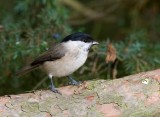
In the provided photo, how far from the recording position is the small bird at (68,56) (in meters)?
3.55

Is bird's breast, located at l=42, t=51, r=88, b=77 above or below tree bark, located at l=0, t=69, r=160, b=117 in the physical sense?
above

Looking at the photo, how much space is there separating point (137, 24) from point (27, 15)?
182cm

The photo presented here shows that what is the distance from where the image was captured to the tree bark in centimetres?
302

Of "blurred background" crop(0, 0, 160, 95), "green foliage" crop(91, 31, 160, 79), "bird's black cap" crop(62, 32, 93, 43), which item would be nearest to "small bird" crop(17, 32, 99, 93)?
"bird's black cap" crop(62, 32, 93, 43)

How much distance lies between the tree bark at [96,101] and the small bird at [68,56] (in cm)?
33

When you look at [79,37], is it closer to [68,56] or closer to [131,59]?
[68,56]

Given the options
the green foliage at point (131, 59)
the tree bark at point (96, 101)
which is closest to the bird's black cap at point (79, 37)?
the tree bark at point (96, 101)

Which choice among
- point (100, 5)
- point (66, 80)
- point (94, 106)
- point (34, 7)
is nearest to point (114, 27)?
point (100, 5)

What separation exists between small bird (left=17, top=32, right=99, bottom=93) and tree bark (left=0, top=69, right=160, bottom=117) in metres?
0.33

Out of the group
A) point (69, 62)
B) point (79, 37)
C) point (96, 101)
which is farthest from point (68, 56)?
point (96, 101)

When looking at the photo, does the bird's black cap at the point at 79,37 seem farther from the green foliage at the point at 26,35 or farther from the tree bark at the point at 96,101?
the green foliage at the point at 26,35

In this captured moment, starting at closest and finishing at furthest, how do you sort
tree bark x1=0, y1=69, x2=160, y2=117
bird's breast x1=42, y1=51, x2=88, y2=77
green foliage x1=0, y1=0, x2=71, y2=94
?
tree bark x1=0, y1=69, x2=160, y2=117
bird's breast x1=42, y1=51, x2=88, y2=77
green foliage x1=0, y1=0, x2=71, y2=94

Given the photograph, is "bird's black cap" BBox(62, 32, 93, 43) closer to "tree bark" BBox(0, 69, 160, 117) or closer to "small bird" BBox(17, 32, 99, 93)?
"small bird" BBox(17, 32, 99, 93)

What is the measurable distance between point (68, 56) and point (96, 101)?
0.60 metres
